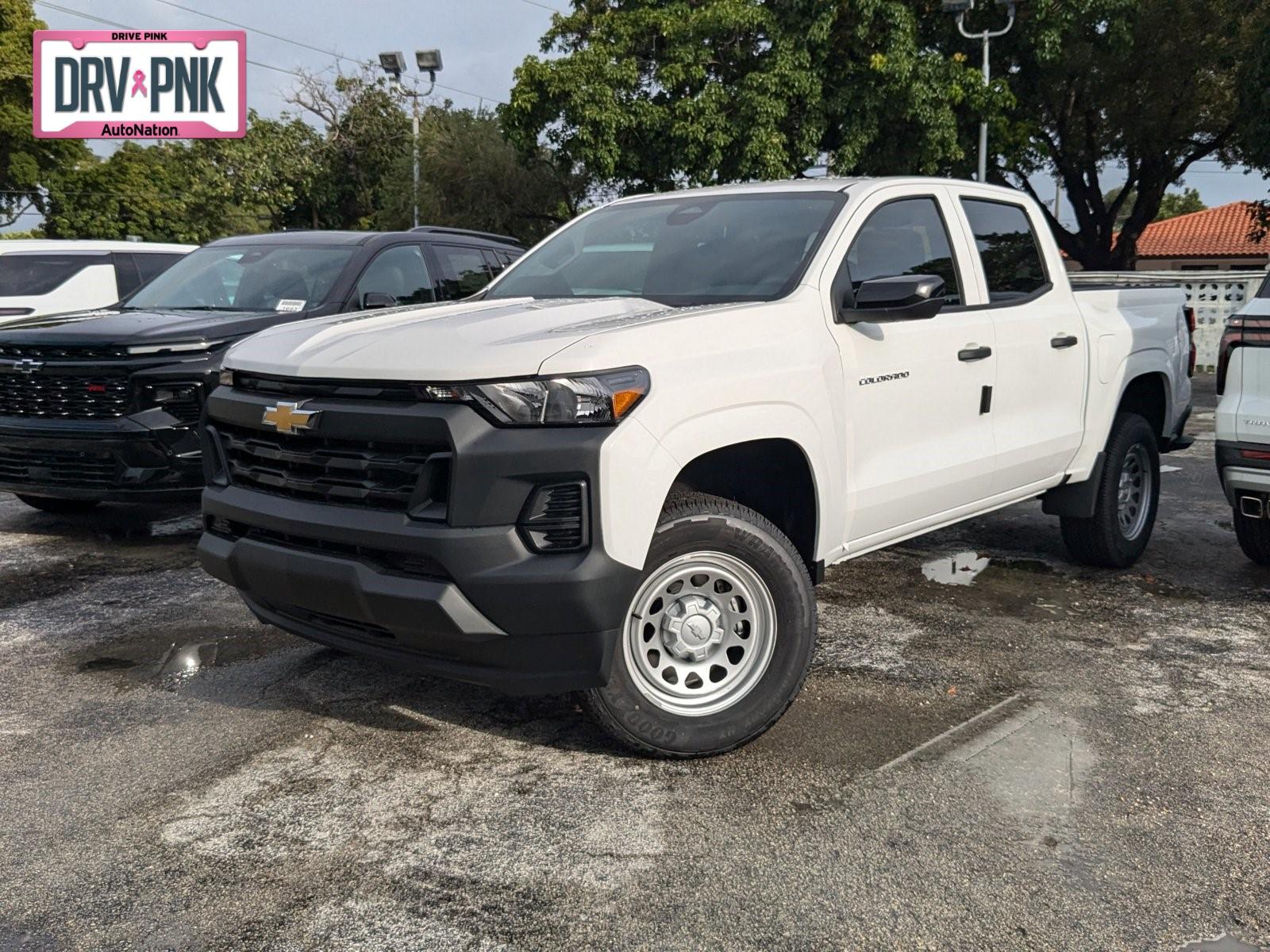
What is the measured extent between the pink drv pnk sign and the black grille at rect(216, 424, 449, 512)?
2073cm

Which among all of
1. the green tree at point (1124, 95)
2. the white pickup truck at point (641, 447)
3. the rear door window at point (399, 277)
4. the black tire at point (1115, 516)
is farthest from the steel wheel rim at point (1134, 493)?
the green tree at point (1124, 95)

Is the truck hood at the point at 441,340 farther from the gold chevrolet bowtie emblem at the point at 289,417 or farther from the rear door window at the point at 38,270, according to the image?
the rear door window at the point at 38,270

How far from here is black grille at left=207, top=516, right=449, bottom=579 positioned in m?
3.28

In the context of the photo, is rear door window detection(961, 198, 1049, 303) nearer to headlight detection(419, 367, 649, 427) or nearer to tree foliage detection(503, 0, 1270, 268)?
headlight detection(419, 367, 649, 427)

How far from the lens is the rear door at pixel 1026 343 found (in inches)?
202

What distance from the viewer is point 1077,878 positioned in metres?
3.02

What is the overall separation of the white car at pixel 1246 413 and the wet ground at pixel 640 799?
0.60 meters

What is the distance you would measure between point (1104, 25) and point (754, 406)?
2619 centimetres

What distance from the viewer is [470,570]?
3191mm

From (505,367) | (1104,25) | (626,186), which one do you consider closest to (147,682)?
(505,367)

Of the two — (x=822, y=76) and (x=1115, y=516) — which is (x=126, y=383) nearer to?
(x=1115, y=516)

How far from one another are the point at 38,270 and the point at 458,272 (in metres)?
4.90

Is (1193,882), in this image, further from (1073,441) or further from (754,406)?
(1073,441)

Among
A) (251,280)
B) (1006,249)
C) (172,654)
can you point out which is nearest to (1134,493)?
(1006,249)
